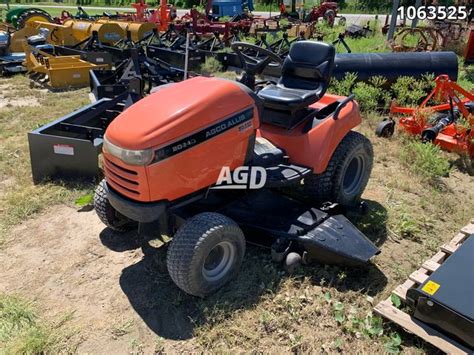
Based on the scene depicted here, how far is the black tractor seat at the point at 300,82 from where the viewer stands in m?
3.28

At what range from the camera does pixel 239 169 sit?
2.88 meters

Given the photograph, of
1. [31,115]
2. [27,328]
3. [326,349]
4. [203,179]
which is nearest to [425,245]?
[326,349]

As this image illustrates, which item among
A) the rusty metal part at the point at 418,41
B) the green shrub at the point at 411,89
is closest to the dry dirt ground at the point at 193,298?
the green shrub at the point at 411,89

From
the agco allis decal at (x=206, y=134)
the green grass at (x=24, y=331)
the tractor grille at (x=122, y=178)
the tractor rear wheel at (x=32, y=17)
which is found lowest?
the green grass at (x=24, y=331)

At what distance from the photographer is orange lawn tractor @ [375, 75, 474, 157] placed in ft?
16.0

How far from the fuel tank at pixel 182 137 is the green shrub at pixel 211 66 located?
632cm

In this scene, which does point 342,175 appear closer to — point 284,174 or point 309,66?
point 284,174

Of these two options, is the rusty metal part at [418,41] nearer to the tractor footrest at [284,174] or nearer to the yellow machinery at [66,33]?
the yellow machinery at [66,33]

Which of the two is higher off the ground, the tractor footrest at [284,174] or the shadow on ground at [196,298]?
the tractor footrest at [284,174]

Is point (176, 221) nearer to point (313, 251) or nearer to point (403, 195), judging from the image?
point (313, 251)

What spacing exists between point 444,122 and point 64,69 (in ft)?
20.3

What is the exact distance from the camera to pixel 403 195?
13.5ft

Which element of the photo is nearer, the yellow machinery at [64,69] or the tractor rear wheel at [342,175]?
the tractor rear wheel at [342,175]

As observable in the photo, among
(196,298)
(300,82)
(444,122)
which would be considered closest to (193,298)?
(196,298)
